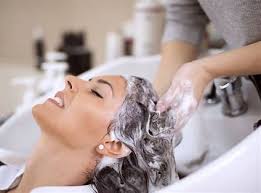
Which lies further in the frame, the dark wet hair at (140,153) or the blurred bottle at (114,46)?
the blurred bottle at (114,46)

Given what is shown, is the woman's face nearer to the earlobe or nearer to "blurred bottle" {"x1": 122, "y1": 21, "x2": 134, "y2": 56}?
the earlobe

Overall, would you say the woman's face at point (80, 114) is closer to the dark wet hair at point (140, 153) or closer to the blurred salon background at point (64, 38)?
the dark wet hair at point (140, 153)

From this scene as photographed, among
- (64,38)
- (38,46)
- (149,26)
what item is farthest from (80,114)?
(38,46)

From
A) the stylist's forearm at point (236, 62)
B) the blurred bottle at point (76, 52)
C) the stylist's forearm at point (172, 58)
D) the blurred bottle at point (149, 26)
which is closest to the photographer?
the stylist's forearm at point (236, 62)

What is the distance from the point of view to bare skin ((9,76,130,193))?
0.91 metres

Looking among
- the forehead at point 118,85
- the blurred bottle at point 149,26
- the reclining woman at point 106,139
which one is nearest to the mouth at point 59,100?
the reclining woman at point 106,139

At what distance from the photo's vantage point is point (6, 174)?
1.10 m

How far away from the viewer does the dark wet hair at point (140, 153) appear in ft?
2.93

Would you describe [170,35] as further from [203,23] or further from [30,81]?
[30,81]

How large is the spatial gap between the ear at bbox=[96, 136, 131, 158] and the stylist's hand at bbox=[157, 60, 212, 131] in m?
0.12

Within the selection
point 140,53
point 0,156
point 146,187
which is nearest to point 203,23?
point 140,53

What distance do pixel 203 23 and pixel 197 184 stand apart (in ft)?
2.23

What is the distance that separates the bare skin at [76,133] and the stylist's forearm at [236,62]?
22 centimetres

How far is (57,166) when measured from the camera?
965 millimetres
